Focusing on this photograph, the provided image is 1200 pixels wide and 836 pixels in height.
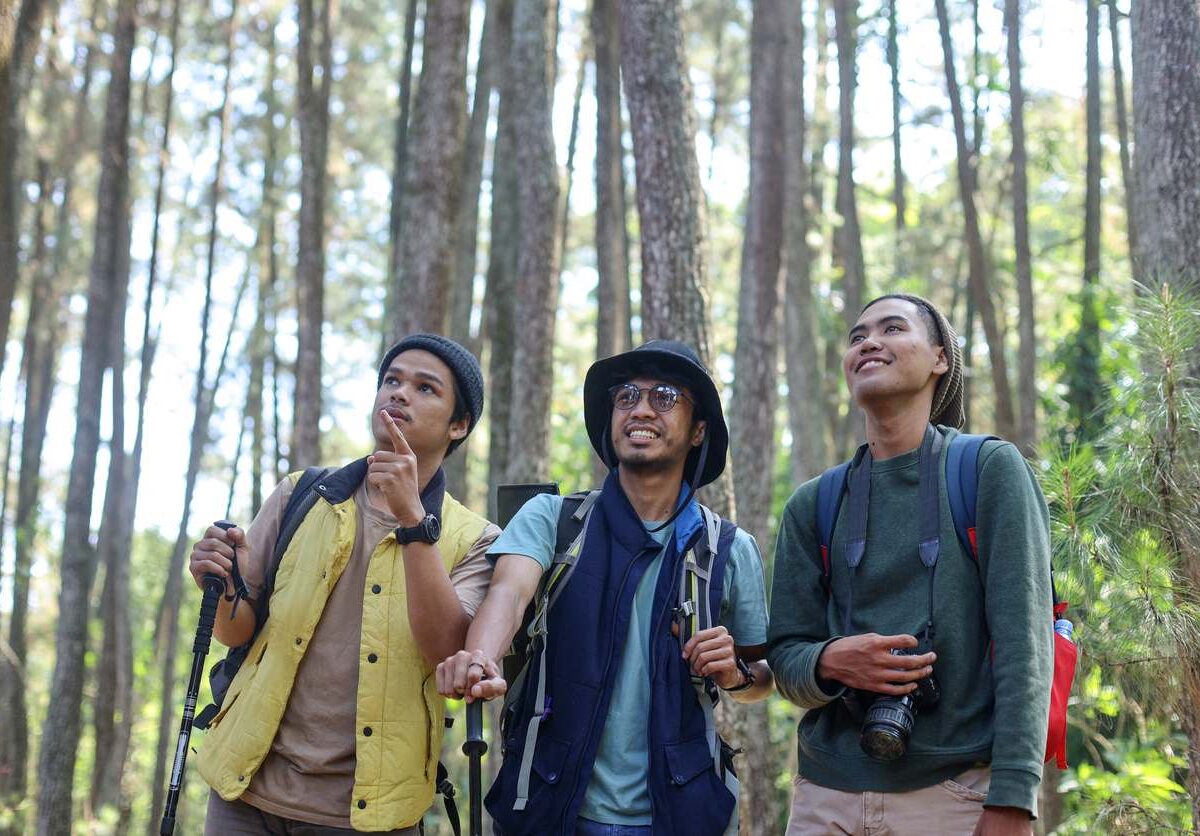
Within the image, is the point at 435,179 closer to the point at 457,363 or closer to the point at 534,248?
the point at 534,248

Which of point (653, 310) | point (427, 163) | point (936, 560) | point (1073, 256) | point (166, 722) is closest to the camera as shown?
point (936, 560)

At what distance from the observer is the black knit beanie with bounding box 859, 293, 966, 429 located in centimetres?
379

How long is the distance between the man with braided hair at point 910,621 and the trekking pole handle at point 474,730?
34.3 inches

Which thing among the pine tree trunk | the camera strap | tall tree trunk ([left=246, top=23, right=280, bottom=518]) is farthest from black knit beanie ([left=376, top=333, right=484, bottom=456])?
tall tree trunk ([left=246, top=23, right=280, bottom=518])

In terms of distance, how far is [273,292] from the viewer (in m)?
21.4

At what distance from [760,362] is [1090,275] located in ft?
15.7

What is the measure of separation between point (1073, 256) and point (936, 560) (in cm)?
2245

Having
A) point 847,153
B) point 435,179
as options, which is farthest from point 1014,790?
point 847,153

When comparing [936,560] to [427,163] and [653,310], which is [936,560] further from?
[427,163]

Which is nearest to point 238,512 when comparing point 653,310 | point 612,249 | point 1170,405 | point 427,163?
point 612,249

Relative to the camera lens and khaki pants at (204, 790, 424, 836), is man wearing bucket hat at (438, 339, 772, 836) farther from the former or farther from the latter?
khaki pants at (204, 790, 424, 836)

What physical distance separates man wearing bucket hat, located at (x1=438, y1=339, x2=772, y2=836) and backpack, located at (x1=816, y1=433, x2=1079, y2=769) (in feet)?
1.27

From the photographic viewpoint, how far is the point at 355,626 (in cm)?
393

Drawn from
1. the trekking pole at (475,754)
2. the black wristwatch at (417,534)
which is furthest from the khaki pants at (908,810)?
the black wristwatch at (417,534)
